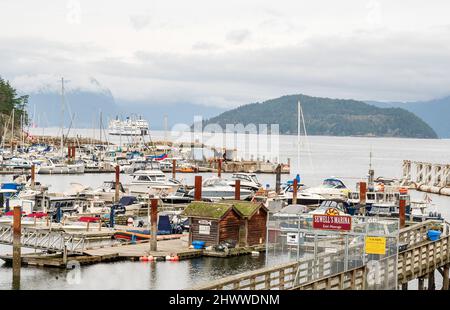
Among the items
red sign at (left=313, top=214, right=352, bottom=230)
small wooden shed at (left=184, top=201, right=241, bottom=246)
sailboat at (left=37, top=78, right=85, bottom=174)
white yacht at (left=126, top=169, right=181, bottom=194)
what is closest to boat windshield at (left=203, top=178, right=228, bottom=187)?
white yacht at (left=126, top=169, right=181, bottom=194)

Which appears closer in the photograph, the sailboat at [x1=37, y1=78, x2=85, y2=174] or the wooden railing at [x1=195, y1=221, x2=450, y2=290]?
the wooden railing at [x1=195, y1=221, x2=450, y2=290]

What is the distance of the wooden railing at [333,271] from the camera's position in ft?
94.6

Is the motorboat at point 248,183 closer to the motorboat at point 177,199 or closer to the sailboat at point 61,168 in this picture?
the motorboat at point 177,199

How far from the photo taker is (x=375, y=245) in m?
30.6

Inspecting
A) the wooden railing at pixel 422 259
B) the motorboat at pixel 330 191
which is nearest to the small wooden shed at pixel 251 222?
the wooden railing at pixel 422 259

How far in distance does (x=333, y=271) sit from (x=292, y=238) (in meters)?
3.36

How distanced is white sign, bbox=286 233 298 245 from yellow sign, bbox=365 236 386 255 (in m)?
3.51

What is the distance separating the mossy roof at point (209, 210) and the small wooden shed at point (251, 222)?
99 cm

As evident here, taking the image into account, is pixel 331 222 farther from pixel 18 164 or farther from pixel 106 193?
pixel 18 164

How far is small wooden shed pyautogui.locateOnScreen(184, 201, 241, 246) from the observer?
165 feet

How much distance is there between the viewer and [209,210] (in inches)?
2000

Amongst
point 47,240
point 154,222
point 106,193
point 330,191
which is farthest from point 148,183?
point 47,240

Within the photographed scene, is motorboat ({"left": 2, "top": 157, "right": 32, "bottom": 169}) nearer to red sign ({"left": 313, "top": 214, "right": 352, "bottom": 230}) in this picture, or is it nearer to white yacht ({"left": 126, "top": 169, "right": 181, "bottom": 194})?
white yacht ({"left": 126, "top": 169, "right": 181, "bottom": 194})
